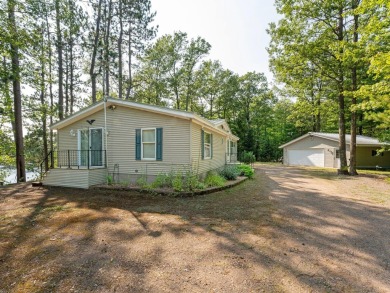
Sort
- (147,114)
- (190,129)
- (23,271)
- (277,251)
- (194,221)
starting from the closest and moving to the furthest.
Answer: (23,271) < (277,251) < (194,221) < (190,129) < (147,114)

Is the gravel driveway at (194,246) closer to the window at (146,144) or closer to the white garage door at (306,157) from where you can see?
the window at (146,144)

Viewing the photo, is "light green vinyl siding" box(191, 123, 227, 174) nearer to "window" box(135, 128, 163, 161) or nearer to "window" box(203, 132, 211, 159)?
"window" box(203, 132, 211, 159)

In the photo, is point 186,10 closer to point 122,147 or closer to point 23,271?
point 122,147

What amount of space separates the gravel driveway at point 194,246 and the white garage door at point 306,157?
1694 centimetres

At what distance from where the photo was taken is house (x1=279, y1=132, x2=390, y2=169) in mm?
20641

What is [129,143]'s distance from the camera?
31.7ft

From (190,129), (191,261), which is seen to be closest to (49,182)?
(190,129)

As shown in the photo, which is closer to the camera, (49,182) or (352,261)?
(352,261)

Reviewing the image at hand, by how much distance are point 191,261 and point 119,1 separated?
17181 millimetres

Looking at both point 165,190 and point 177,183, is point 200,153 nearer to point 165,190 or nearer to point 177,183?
point 177,183

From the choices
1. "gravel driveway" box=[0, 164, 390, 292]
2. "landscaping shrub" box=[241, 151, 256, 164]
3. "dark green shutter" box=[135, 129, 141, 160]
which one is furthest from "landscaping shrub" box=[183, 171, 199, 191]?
"landscaping shrub" box=[241, 151, 256, 164]

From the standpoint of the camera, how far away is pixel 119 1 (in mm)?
14727

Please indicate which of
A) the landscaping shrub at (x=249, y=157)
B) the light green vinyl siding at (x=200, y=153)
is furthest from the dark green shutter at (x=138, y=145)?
the landscaping shrub at (x=249, y=157)

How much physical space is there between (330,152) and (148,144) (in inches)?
764
